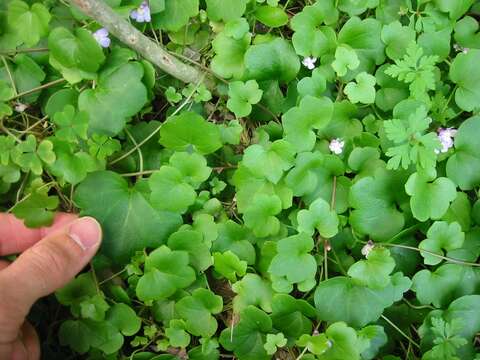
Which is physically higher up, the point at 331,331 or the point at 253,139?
the point at 253,139

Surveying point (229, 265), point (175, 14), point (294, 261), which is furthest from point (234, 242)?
point (175, 14)

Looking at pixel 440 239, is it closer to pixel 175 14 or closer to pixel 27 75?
pixel 175 14

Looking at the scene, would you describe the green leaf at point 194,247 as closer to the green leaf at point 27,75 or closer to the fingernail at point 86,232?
the fingernail at point 86,232

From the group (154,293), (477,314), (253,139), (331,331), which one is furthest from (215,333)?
(477,314)

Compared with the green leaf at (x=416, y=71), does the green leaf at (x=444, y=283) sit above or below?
below

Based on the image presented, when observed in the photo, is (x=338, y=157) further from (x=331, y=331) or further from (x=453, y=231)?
(x=331, y=331)

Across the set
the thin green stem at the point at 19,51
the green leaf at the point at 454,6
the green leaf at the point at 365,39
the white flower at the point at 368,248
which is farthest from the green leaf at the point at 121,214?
the green leaf at the point at 454,6

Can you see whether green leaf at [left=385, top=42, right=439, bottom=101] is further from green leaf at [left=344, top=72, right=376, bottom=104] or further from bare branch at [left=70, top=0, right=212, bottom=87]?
bare branch at [left=70, top=0, right=212, bottom=87]
